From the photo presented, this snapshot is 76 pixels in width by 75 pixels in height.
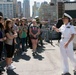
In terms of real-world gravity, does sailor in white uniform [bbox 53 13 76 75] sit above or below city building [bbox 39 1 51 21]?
above

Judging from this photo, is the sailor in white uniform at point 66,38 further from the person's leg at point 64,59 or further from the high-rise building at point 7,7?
the high-rise building at point 7,7

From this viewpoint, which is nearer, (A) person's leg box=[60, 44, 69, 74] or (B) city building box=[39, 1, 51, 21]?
(A) person's leg box=[60, 44, 69, 74]

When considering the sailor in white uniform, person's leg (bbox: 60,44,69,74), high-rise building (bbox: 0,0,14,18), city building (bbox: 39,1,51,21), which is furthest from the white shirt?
high-rise building (bbox: 0,0,14,18)

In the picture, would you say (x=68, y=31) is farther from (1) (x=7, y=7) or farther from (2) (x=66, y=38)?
(1) (x=7, y=7)

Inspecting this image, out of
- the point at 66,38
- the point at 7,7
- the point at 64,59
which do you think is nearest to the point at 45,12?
the point at 7,7

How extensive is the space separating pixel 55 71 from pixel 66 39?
1.20 m

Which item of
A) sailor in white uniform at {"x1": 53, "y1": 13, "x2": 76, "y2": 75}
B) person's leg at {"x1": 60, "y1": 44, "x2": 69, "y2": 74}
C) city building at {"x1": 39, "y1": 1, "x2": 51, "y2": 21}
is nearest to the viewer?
sailor in white uniform at {"x1": 53, "y1": 13, "x2": 76, "y2": 75}

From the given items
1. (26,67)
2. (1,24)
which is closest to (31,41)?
(26,67)

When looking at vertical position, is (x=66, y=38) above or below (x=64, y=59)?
above

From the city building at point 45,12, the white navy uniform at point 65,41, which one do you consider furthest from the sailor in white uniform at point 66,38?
the city building at point 45,12

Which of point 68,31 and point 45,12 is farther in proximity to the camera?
point 45,12

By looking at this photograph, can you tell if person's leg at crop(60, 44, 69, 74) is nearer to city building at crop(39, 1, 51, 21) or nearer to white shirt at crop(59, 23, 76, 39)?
white shirt at crop(59, 23, 76, 39)

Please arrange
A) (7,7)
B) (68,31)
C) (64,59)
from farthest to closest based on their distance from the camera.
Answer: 1. (7,7)
2. (64,59)
3. (68,31)

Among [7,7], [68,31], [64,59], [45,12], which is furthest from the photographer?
[7,7]
